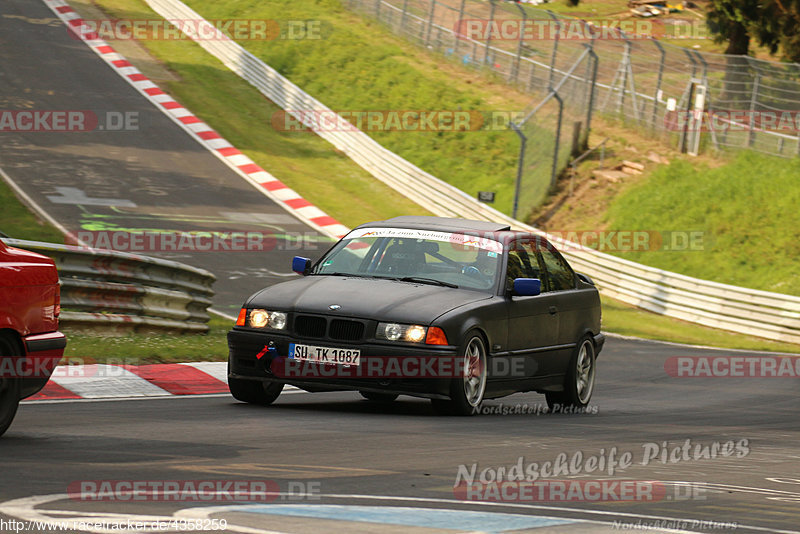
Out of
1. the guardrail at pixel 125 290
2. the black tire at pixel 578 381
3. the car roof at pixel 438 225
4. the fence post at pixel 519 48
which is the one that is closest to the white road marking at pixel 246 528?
the car roof at pixel 438 225

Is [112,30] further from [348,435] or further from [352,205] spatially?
[348,435]

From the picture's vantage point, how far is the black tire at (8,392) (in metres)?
7.06

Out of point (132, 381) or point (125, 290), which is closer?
point (132, 381)

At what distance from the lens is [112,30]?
43000mm

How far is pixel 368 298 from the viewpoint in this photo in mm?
9461

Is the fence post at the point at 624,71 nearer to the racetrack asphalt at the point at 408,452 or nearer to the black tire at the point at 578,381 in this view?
the racetrack asphalt at the point at 408,452

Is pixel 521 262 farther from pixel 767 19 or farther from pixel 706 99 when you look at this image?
pixel 767 19

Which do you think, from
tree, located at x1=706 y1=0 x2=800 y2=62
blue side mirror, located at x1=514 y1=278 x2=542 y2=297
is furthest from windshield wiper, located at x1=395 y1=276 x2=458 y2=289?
tree, located at x1=706 y1=0 x2=800 y2=62

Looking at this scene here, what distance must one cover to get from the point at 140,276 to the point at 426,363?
17.4ft

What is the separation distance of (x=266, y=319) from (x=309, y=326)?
1.25 feet

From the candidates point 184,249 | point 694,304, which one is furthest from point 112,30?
point 694,304

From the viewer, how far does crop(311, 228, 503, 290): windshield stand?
10211mm

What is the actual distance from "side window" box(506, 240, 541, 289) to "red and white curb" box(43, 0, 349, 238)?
1548 cm

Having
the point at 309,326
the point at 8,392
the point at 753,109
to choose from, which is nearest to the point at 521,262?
the point at 309,326
